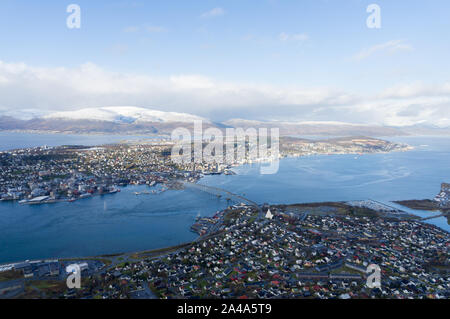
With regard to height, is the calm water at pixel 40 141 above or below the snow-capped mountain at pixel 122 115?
below

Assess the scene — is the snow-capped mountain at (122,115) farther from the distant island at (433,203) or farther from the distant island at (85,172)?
the distant island at (433,203)

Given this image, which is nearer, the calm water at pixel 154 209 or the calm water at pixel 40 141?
the calm water at pixel 154 209

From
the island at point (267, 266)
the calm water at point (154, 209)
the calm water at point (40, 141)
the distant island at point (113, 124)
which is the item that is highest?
the distant island at point (113, 124)

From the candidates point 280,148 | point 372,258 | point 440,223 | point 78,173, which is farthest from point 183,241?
point 280,148

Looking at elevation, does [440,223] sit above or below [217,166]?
below

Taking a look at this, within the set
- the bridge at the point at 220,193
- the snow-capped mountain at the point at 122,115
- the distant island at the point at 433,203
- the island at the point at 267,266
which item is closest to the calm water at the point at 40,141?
the bridge at the point at 220,193

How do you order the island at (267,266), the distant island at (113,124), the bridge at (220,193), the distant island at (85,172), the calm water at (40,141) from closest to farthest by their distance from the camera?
1. the island at (267,266)
2. the bridge at (220,193)
3. the distant island at (85,172)
4. the calm water at (40,141)
5. the distant island at (113,124)
